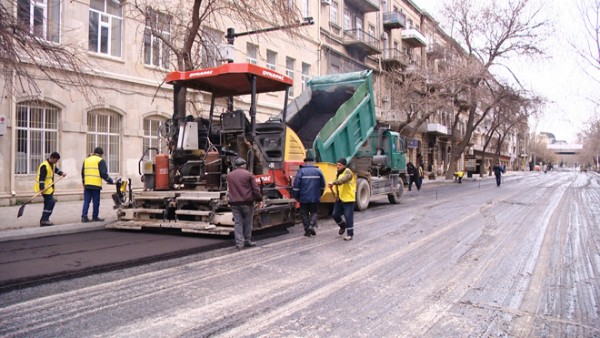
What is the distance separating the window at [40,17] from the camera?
27.1 ft

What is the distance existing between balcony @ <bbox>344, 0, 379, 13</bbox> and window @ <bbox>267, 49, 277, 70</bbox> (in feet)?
33.1

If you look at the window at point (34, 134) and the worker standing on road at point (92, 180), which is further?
the window at point (34, 134)

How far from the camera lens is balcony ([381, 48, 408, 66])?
34.8m

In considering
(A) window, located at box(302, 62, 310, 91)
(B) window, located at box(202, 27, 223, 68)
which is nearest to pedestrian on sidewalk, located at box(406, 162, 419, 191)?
(A) window, located at box(302, 62, 310, 91)

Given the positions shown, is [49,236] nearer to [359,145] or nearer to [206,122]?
[206,122]

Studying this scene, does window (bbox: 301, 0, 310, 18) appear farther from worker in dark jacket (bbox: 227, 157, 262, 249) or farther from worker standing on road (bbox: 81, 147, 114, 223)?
worker in dark jacket (bbox: 227, 157, 262, 249)

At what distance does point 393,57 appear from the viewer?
3491cm

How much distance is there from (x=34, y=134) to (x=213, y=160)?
7888mm

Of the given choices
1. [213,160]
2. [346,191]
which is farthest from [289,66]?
[346,191]

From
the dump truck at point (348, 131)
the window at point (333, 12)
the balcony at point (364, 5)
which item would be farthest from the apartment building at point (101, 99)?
the balcony at point (364, 5)

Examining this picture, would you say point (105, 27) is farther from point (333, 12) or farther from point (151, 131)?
point (333, 12)

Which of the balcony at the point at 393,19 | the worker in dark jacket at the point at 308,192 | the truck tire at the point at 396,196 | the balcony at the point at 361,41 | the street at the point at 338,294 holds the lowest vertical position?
the street at the point at 338,294

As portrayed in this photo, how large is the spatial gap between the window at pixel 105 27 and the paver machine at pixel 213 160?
25.0 ft

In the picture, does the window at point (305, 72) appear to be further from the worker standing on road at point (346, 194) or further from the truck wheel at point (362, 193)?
the worker standing on road at point (346, 194)
